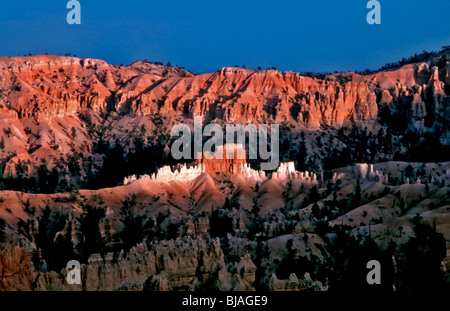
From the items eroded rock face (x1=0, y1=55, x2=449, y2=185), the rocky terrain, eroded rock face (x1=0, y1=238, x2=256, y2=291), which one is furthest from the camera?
eroded rock face (x1=0, y1=55, x2=449, y2=185)

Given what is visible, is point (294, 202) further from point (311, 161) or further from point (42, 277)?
point (42, 277)

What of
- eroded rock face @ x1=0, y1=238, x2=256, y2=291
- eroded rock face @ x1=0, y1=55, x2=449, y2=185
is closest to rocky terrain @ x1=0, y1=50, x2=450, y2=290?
eroded rock face @ x1=0, y1=238, x2=256, y2=291

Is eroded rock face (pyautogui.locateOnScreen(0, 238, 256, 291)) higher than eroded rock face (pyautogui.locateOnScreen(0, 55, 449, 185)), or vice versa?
eroded rock face (pyautogui.locateOnScreen(0, 55, 449, 185))

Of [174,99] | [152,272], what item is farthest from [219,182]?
[152,272]

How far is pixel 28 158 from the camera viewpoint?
12975 centimetres

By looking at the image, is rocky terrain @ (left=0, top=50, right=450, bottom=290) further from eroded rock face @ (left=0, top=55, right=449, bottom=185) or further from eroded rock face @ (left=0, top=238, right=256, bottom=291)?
eroded rock face @ (left=0, top=55, right=449, bottom=185)

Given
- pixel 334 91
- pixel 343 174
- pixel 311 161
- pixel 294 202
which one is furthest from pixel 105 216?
pixel 334 91

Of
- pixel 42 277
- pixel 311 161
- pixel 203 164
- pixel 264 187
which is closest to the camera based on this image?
pixel 42 277

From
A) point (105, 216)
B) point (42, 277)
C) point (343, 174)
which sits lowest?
point (42, 277)

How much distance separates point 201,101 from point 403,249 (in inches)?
3999

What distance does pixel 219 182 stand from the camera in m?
116

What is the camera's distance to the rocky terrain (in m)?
56.8

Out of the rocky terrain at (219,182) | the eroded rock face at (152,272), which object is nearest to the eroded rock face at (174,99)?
the rocky terrain at (219,182)

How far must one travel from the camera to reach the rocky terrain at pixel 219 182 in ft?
186
